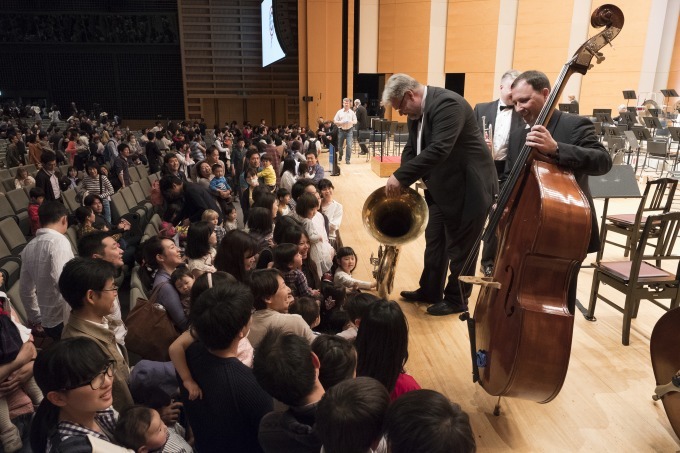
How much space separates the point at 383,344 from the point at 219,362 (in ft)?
1.95

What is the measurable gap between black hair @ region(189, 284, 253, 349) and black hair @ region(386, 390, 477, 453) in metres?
0.75

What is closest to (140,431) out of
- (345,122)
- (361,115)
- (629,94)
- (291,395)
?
(291,395)

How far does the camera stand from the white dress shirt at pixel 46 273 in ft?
9.15

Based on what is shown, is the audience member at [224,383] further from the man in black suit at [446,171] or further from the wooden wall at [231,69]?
the wooden wall at [231,69]

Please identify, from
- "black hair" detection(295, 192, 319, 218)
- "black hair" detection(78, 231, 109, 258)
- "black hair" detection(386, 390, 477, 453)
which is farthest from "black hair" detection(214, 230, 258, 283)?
"black hair" detection(386, 390, 477, 453)

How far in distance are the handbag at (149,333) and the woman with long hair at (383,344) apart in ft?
3.55

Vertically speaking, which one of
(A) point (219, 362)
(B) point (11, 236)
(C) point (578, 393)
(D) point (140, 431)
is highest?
(A) point (219, 362)

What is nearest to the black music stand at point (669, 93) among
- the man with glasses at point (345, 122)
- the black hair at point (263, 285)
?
the man with glasses at point (345, 122)

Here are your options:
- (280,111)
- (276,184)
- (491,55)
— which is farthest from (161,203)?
(280,111)

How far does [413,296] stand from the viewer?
346cm

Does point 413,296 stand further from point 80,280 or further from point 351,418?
point 351,418

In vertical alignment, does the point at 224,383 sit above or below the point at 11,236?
above

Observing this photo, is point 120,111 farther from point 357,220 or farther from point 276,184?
point 357,220

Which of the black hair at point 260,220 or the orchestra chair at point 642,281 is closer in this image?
the orchestra chair at point 642,281
